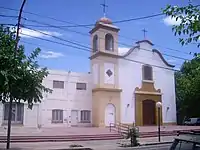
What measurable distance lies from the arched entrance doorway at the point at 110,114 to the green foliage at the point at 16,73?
19.1m

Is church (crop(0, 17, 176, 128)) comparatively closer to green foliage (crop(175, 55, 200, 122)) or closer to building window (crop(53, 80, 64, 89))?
building window (crop(53, 80, 64, 89))

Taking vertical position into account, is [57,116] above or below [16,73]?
below

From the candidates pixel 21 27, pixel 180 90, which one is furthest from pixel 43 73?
pixel 180 90

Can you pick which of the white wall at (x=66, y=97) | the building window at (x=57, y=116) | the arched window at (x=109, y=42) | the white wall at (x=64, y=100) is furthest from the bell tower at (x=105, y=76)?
the building window at (x=57, y=116)

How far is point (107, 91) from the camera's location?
36.4m

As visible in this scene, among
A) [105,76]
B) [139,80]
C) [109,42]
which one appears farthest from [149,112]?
[109,42]

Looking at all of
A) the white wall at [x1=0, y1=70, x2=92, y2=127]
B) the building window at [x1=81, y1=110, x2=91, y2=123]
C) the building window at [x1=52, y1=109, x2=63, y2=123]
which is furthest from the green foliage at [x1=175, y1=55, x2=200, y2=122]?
the building window at [x1=52, y1=109, x2=63, y2=123]

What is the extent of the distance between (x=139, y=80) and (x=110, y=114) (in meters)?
6.41

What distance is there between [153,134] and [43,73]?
1488 centimetres

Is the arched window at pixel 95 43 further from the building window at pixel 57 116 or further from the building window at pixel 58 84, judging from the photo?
the building window at pixel 57 116

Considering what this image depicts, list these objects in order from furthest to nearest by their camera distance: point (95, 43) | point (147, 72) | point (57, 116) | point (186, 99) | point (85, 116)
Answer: point (186, 99)
point (147, 72)
point (95, 43)
point (85, 116)
point (57, 116)

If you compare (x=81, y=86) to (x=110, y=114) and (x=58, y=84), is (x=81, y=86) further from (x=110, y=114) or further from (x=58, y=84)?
(x=110, y=114)

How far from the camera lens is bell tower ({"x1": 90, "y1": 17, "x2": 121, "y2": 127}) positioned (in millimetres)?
35969

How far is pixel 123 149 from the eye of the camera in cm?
1870
